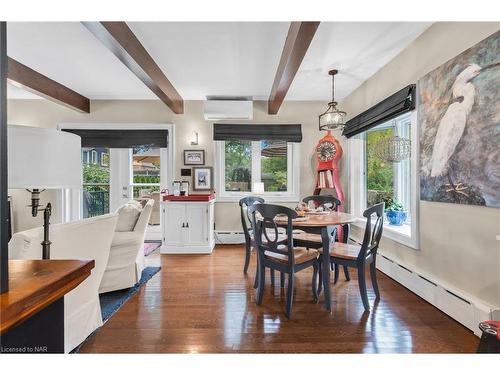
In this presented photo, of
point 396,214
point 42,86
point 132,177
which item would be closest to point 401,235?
point 396,214

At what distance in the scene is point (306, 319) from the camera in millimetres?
1976

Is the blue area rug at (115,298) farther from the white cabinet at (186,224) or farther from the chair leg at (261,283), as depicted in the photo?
the chair leg at (261,283)

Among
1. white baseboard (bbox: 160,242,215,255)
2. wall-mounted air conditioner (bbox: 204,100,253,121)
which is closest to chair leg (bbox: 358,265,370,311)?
white baseboard (bbox: 160,242,215,255)

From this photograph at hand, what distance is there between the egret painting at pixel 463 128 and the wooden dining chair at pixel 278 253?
4.03ft

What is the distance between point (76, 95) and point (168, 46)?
7.98 feet

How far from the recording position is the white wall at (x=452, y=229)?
5.63 feet

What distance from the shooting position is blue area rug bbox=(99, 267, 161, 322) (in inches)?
82.7

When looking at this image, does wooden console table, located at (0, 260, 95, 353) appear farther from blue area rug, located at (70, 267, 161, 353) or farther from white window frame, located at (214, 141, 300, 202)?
white window frame, located at (214, 141, 300, 202)

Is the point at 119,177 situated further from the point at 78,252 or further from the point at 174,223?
the point at 78,252

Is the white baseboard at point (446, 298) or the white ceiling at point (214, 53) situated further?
the white ceiling at point (214, 53)

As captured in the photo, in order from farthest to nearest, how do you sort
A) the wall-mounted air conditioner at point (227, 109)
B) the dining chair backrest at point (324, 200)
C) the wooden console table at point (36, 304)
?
the wall-mounted air conditioner at point (227, 109)
the dining chair backrest at point (324, 200)
the wooden console table at point (36, 304)

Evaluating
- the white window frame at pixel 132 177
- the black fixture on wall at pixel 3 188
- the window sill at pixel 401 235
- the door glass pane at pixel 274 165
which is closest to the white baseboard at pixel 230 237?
the door glass pane at pixel 274 165

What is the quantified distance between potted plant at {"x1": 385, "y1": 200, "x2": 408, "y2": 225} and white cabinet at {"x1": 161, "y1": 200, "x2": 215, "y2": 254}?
100 inches

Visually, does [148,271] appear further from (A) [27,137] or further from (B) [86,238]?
(A) [27,137]
